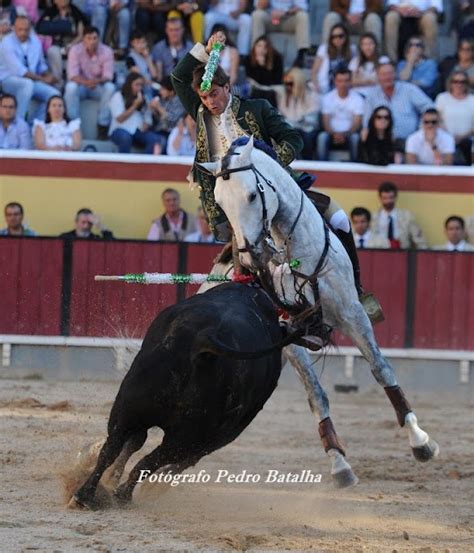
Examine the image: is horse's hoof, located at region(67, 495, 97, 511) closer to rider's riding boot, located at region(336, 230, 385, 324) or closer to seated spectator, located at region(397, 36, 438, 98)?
rider's riding boot, located at region(336, 230, 385, 324)

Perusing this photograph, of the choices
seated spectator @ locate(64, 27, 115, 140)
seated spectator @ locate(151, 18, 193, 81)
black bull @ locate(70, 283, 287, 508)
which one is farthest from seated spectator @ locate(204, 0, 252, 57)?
black bull @ locate(70, 283, 287, 508)

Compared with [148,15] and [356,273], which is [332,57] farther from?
[356,273]

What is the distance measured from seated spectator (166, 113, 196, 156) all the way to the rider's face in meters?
4.77

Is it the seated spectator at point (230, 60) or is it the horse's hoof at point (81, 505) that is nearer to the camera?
the horse's hoof at point (81, 505)

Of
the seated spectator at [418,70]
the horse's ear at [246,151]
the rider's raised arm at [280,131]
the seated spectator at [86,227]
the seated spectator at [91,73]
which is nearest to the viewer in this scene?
the horse's ear at [246,151]

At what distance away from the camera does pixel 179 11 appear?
11.6 meters

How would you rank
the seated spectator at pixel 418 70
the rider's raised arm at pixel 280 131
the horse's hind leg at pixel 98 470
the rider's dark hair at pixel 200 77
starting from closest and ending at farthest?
the horse's hind leg at pixel 98 470 < the rider's dark hair at pixel 200 77 < the rider's raised arm at pixel 280 131 < the seated spectator at pixel 418 70

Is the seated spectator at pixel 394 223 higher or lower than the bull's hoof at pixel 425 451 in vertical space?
higher

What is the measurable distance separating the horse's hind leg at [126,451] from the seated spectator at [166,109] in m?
5.89

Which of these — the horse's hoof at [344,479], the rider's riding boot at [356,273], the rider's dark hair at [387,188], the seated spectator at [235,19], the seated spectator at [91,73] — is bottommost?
the horse's hoof at [344,479]

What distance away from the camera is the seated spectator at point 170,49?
447 inches

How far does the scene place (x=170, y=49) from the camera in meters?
11.4

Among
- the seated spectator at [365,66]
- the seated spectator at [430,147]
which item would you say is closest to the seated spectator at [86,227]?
the seated spectator at [365,66]

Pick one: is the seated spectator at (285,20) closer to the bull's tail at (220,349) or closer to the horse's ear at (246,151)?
the horse's ear at (246,151)
